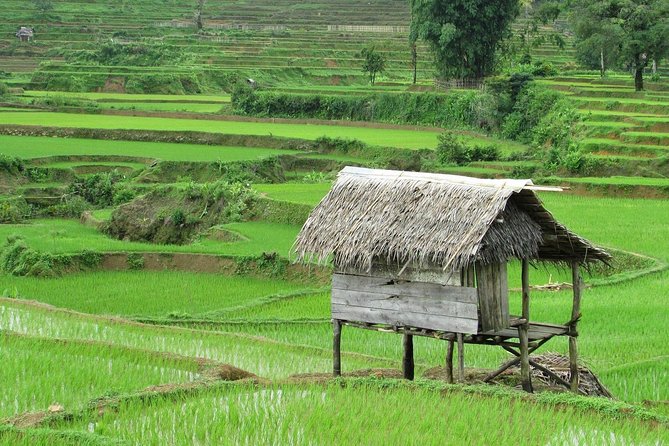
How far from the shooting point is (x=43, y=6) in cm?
5691

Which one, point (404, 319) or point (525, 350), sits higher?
point (404, 319)

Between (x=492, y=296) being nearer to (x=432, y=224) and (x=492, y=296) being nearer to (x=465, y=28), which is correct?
(x=432, y=224)

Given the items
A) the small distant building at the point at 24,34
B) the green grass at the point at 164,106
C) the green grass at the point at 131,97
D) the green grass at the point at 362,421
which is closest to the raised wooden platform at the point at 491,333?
the green grass at the point at 362,421

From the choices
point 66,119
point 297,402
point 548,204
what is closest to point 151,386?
point 297,402

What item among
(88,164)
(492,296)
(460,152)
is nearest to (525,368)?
(492,296)

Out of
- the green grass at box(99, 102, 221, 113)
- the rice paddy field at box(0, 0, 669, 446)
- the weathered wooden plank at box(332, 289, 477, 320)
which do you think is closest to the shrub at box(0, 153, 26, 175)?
the rice paddy field at box(0, 0, 669, 446)

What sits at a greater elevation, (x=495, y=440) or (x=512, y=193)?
(x=512, y=193)

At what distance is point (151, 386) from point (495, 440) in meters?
2.63

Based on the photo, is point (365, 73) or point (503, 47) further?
point (365, 73)

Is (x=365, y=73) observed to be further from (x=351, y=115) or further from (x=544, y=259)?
(x=544, y=259)

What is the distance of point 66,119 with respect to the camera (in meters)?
33.3

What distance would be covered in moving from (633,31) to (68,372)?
23318 millimetres

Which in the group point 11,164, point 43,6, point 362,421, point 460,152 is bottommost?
point 460,152

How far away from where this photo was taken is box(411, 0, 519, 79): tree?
3550 centimetres
